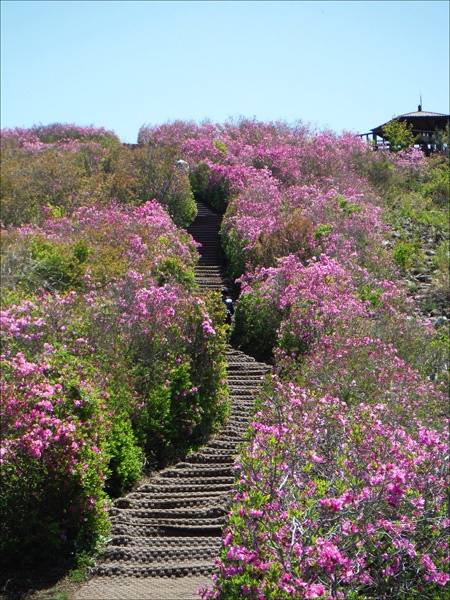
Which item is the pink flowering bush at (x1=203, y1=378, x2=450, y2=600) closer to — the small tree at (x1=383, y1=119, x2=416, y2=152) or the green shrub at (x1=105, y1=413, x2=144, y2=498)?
the green shrub at (x1=105, y1=413, x2=144, y2=498)

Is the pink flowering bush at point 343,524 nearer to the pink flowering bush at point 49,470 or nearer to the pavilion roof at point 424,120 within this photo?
the pink flowering bush at point 49,470

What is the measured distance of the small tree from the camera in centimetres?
3894

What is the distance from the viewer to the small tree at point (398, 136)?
38.9 metres

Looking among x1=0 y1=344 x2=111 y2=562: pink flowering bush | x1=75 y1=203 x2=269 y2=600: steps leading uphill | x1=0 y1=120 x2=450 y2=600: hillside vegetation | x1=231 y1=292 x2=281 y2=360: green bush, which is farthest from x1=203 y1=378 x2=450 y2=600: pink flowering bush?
x1=231 y1=292 x2=281 y2=360: green bush

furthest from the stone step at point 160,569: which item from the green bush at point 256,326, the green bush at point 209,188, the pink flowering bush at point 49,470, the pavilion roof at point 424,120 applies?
the pavilion roof at point 424,120

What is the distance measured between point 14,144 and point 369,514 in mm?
34313

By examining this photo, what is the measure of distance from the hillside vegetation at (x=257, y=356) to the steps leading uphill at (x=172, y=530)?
45cm

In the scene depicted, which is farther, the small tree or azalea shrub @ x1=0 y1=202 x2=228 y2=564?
the small tree

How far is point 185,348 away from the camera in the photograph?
1463 centimetres

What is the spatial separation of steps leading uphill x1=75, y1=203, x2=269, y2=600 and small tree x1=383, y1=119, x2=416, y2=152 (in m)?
26.6

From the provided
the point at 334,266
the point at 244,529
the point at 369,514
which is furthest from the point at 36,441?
the point at 334,266

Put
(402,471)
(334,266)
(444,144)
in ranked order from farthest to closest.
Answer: (444,144) < (334,266) < (402,471)

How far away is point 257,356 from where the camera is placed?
1922cm

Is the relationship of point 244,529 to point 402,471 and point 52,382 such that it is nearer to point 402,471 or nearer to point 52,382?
point 402,471
